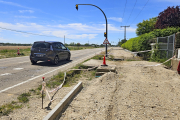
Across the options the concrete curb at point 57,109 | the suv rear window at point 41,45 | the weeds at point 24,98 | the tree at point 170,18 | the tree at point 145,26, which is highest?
the tree at point 145,26

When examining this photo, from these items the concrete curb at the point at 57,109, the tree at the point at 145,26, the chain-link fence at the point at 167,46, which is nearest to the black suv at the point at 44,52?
the concrete curb at the point at 57,109

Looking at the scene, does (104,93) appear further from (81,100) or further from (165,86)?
(165,86)

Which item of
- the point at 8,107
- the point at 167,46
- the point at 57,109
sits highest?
the point at 167,46

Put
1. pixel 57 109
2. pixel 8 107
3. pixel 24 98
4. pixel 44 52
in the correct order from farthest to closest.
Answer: pixel 44 52, pixel 24 98, pixel 8 107, pixel 57 109

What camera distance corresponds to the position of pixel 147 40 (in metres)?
15.5

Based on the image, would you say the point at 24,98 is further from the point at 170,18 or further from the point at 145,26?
the point at 145,26

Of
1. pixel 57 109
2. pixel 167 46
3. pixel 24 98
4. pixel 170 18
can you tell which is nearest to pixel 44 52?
pixel 24 98

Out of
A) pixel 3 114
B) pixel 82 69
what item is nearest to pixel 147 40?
pixel 82 69

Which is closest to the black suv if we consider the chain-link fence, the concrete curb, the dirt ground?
the dirt ground

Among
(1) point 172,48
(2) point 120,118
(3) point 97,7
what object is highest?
(3) point 97,7

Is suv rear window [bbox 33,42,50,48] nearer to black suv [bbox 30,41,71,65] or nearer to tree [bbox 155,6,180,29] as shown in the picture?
black suv [bbox 30,41,71,65]

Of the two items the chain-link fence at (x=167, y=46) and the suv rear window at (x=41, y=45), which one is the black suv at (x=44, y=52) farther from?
the chain-link fence at (x=167, y=46)

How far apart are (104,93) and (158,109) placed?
1730 mm

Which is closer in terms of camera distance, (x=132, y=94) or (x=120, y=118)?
(x=120, y=118)
